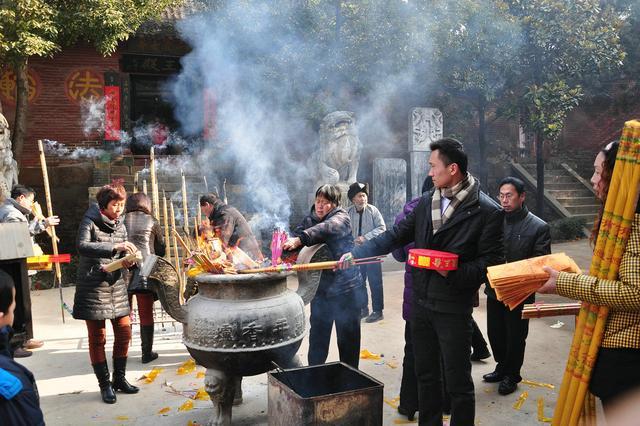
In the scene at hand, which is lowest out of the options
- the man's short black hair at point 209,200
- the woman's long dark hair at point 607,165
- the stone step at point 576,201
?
the stone step at point 576,201

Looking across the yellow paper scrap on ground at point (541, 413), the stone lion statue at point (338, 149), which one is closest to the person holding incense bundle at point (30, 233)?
the yellow paper scrap on ground at point (541, 413)

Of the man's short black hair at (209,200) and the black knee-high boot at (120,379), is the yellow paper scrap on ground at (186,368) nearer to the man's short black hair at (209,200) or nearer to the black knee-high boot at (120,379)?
the black knee-high boot at (120,379)

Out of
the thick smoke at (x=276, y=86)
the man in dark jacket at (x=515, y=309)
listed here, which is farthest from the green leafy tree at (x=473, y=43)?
the man in dark jacket at (x=515, y=309)

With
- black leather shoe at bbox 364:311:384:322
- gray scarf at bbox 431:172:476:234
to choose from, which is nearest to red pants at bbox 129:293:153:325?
black leather shoe at bbox 364:311:384:322

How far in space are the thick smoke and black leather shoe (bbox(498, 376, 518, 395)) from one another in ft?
22.2

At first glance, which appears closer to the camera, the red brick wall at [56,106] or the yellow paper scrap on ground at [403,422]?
the yellow paper scrap on ground at [403,422]

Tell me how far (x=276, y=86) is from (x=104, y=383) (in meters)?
8.95

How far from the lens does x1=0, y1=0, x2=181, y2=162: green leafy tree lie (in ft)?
31.2

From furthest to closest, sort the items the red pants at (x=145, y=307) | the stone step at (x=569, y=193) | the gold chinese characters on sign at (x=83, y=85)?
the stone step at (x=569, y=193) → the gold chinese characters on sign at (x=83, y=85) → the red pants at (x=145, y=307)

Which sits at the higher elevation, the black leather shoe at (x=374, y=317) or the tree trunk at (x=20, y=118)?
the tree trunk at (x=20, y=118)

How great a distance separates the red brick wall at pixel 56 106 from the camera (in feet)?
46.2

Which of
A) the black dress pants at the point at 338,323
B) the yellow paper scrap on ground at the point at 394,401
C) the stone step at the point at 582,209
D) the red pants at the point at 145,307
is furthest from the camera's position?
the stone step at the point at 582,209

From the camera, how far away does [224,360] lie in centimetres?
339

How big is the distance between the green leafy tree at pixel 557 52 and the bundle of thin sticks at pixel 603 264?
10.8 metres
